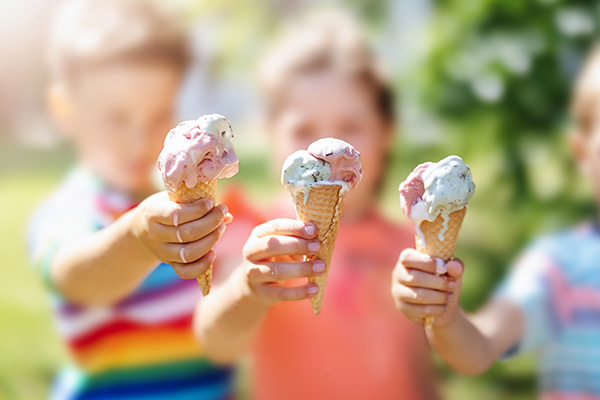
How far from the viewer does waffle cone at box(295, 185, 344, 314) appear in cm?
77

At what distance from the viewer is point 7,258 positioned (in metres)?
3.06

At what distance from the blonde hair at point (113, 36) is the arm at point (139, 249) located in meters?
0.59

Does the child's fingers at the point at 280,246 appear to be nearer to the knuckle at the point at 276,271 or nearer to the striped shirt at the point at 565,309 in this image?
the knuckle at the point at 276,271

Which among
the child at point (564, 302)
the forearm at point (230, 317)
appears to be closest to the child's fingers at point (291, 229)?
the forearm at point (230, 317)

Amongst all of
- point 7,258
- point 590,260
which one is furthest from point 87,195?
point 7,258

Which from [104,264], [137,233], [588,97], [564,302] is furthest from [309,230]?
[588,97]

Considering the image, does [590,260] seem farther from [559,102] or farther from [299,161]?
[299,161]

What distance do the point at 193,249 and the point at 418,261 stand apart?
295 millimetres

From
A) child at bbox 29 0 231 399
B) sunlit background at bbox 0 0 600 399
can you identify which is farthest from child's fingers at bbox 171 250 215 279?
sunlit background at bbox 0 0 600 399

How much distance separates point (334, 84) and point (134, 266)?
0.81m

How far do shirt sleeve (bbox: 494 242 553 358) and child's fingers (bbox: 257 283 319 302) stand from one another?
62cm

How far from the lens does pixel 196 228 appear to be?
0.75 m

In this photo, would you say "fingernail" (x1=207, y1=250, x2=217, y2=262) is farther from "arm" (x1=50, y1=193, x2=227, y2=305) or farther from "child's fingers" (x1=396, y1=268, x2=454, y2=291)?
"child's fingers" (x1=396, y1=268, x2=454, y2=291)

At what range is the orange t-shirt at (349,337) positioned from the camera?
4.97 ft
